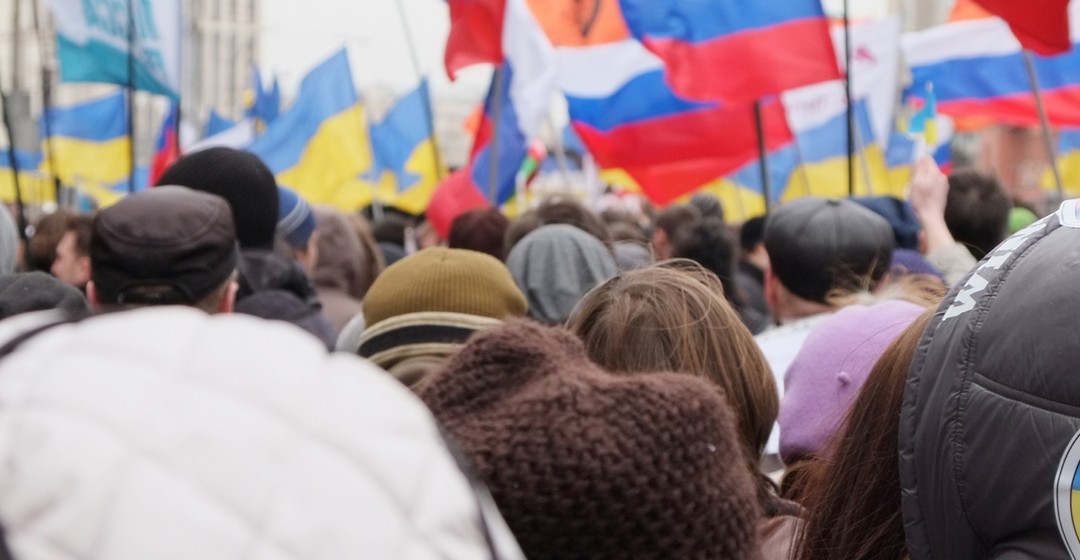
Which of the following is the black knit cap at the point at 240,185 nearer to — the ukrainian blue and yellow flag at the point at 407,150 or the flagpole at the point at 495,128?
the flagpole at the point at 495,128

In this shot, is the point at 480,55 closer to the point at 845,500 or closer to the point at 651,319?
the point at 651,319

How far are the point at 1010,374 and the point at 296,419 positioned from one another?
689mm

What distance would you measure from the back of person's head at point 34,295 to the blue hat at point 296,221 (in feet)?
4.89

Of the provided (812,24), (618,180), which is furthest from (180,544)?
(618,180)

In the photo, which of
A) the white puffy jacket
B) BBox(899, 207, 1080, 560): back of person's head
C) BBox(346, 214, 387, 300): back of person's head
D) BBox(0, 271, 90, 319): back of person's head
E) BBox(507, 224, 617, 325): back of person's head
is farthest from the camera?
BBox(346, 214, 387, 300): back of person's head

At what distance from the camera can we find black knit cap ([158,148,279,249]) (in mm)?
3371

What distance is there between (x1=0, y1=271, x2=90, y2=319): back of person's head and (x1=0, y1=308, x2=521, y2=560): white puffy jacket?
1.85 metres

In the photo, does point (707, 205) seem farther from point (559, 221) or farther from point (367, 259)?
point (367, 259)

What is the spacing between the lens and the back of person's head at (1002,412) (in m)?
1.12

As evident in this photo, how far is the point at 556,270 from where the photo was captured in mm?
3736

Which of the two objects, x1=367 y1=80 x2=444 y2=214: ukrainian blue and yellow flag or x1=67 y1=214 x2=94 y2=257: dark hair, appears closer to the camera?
x1=67 y1=214 x2=94 y2=257: dark hair

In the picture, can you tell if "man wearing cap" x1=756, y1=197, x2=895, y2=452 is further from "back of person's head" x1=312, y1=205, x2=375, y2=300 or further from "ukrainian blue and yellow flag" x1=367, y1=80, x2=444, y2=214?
"ukrainian blue and yellow flag" x1=367, y1=80, x2=444, y2=214

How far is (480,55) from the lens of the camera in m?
6.57

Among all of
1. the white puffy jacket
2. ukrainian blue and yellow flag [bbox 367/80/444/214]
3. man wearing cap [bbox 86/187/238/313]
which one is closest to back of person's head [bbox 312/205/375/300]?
man wearing cap [bbox 86/187/238/313]
